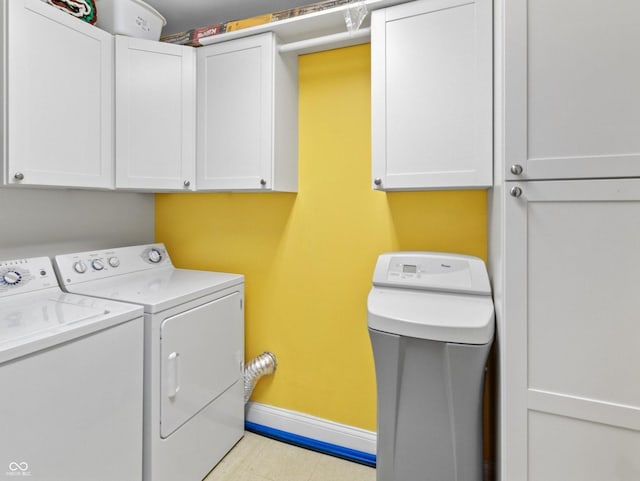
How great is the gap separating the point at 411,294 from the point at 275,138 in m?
1.09

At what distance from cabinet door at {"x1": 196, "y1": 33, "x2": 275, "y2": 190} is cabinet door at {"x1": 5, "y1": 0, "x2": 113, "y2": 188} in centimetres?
48

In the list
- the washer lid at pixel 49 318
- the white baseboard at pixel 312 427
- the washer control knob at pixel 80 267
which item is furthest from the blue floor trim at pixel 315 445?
the washer control knob at pixel 80 267

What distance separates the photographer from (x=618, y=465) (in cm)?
106

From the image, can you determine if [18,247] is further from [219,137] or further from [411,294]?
[411,294]

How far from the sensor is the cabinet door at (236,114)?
184cm

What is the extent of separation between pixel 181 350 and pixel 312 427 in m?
0.98

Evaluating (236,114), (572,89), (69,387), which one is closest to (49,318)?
(69,387)

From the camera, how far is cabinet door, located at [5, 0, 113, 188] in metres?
1.38

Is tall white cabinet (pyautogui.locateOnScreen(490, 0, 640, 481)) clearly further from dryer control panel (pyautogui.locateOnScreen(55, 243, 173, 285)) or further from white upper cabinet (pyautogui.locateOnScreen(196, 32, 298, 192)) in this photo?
dryer control panel (pyautogui.locateOnScreen(55, 243, 173, 285))

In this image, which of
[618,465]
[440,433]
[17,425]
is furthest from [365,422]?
[17,425]

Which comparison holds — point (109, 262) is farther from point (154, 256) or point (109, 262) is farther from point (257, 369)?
point (257, 369)

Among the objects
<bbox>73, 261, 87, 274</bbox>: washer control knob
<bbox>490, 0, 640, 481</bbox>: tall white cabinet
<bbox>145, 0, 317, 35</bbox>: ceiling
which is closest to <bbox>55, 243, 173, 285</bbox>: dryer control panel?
<bbox>73, 261, 87, 274</bbox>: washer control knob

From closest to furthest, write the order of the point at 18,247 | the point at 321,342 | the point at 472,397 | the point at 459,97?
the point at 472,397 → the point at 459,97 → the point at 18,247 → the point at 321,342

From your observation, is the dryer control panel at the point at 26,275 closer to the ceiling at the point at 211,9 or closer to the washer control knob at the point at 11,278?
the washer control knob at the point at 11,278
